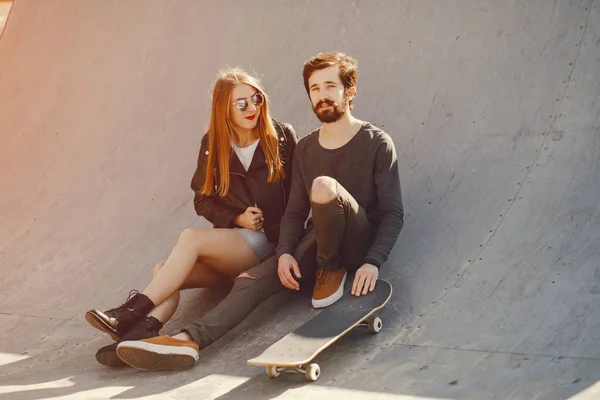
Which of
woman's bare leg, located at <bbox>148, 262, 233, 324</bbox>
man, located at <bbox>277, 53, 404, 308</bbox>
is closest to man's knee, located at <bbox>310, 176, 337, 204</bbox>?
man, located at <bbox>277, 53, 404, 308</bbox>

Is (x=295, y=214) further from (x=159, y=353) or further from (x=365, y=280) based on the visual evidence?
(x=159, y=353)

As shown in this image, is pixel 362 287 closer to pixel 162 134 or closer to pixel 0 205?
pixel 162 134

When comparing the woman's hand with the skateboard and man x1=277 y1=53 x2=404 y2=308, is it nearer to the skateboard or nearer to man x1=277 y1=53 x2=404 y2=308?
man x1=277 y1=53 x2=404 y2=308

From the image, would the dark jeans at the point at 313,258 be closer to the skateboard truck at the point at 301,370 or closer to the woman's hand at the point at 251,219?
the woman's hand at the point at 251,219

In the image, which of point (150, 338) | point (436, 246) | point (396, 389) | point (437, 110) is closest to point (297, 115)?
point (437, 110)

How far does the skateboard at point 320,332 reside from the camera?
136 inches

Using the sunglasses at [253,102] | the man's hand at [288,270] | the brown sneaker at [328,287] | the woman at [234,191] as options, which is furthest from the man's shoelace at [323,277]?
the sunglasses at [253,102]

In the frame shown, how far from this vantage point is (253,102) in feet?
13.9

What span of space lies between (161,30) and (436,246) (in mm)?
3395

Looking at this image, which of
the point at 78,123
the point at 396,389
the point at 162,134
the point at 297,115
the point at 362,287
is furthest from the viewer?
the point at 78,123

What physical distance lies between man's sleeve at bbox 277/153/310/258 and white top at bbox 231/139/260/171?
240mm

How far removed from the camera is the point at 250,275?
400cm

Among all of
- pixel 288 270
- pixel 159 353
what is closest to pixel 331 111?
pixel 288 270

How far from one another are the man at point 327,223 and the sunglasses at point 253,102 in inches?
10.8
